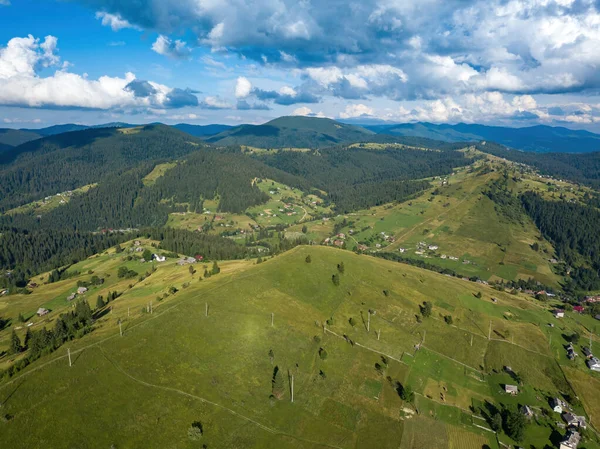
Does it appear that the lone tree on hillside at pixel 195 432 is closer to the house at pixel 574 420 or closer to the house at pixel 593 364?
the house at pixel 574 420

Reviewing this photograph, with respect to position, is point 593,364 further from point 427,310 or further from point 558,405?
point 427,310

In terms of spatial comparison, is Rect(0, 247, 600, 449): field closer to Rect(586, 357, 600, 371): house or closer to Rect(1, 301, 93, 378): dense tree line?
Rect(1, 301, 93, 378): dense tree line

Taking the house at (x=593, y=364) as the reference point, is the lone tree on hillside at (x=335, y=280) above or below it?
above

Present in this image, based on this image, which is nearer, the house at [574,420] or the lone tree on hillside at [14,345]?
the house at [574,420]

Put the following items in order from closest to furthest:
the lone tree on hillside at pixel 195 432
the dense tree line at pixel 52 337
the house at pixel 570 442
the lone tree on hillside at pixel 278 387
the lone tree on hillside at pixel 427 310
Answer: the lone tree on hillside at pixel 195 432
the house at pixel 570 442
the dense tree line at pixel 52 337
the lone tree on hillside at pixel 278 387
the lone tree on hillside at pixel 427 310

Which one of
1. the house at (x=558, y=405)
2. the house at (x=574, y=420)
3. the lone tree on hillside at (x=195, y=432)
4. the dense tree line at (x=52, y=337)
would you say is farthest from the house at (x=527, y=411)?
the dense tree line at (x=52, y=337)

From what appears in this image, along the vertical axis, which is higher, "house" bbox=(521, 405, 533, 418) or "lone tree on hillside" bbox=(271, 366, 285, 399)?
"lone tree on hillside" bbox=(271, 366, 285, 399)

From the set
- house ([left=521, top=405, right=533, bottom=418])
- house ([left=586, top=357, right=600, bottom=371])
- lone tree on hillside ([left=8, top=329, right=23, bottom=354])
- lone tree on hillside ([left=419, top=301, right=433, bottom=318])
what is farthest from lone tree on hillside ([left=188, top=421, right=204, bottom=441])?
house ([left=586, top=357, right=600, bottom=371])

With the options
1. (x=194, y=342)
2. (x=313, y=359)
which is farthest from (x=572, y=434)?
(x=194, y=342)
